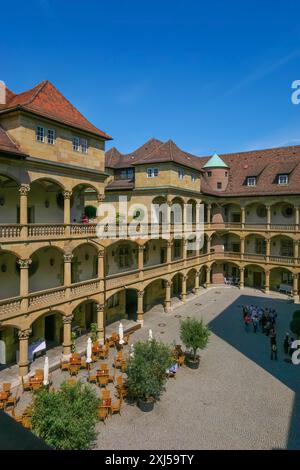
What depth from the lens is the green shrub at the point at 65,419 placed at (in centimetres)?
1075

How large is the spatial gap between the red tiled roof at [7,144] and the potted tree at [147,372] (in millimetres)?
12522

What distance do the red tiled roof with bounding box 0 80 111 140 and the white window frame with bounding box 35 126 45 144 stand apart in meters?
0.84

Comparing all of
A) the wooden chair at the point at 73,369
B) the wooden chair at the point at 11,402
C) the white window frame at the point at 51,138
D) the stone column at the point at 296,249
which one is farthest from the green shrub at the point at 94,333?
the stone column at the point at 296,249

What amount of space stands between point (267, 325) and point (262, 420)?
13.2 metres

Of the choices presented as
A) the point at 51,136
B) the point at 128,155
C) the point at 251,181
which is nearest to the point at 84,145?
the point at 51,136

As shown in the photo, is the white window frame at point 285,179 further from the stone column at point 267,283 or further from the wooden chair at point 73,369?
the wooden chair at point 73,369

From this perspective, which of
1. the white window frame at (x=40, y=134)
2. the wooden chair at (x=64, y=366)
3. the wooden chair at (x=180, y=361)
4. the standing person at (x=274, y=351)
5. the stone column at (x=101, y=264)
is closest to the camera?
the white window frame at (x=40, y=134)

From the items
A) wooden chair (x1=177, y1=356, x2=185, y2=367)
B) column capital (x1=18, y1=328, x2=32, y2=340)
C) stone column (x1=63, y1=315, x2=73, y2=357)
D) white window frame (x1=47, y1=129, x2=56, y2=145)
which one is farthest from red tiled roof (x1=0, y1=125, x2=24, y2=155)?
wooden chair (x1=177, y1=356, x2=185, y2=367)

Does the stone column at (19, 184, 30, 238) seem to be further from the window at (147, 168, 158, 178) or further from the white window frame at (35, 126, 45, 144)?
the window at (147, 168, 158, 178)

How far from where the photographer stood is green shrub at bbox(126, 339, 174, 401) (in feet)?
52.7

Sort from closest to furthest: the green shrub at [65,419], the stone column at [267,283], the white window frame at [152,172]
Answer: the green shrub at [65,419] → the white window frame at [152,172] → the stone column at [267,283]

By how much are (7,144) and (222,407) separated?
18.3 metres
